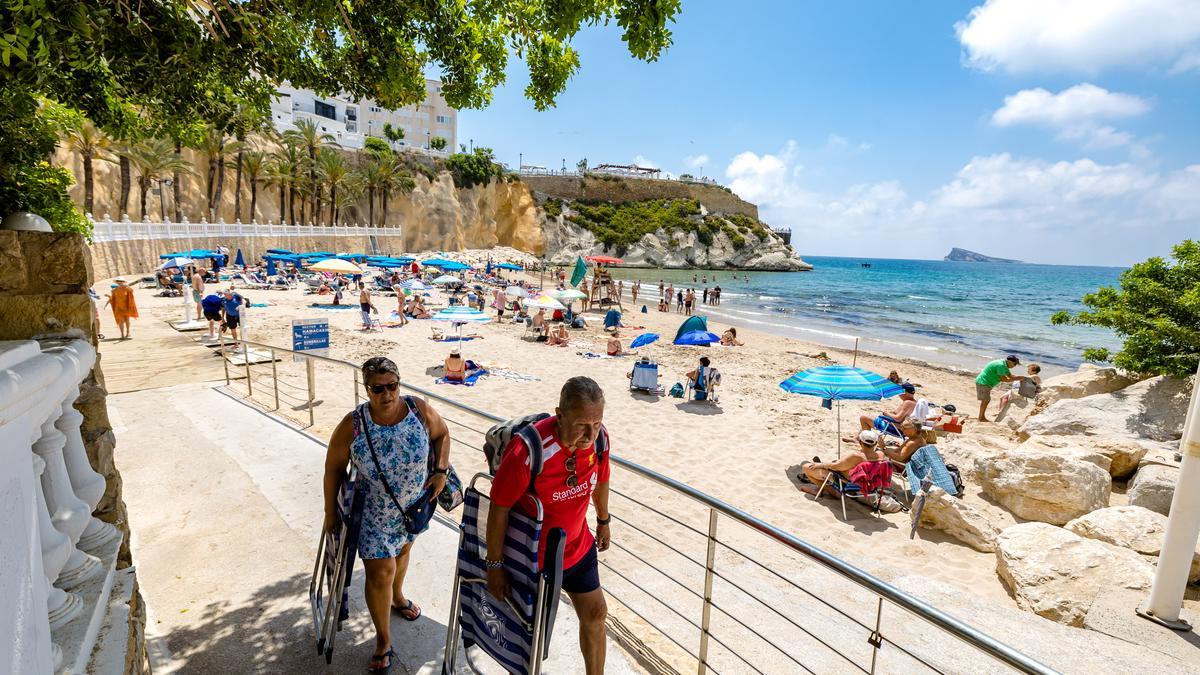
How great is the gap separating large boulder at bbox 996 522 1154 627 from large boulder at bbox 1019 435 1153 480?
116 inches

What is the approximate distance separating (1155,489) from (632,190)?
86192 millimetres

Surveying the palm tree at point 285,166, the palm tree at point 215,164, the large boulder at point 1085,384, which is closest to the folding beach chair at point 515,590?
the large boulder at point 1085,384

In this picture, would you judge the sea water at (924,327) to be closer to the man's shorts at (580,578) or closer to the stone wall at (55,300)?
the man's shorts at (580,578)

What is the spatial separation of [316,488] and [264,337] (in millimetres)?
12415

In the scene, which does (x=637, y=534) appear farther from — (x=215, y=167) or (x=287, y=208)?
(x=287, y=208)

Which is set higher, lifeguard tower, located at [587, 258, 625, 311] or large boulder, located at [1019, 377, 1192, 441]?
lifeguard tower, located at [587, 258, 625, 311]

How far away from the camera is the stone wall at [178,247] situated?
23.1 meters

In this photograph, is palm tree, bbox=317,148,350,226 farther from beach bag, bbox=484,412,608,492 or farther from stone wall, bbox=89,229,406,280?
beach bag, bbox=484,412,608,492

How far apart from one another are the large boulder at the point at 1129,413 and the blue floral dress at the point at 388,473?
1165 centimetres

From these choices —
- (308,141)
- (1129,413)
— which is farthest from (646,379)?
(308,141)

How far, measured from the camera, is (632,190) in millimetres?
88812

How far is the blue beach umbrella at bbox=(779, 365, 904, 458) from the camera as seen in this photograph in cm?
805

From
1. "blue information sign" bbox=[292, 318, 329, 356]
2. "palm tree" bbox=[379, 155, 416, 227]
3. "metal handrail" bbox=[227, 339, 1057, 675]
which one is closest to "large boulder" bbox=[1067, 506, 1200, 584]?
"metal handrail" bbox=[227, 339, 1057, 675]

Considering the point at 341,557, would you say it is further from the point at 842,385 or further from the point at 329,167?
the point at 329,167
